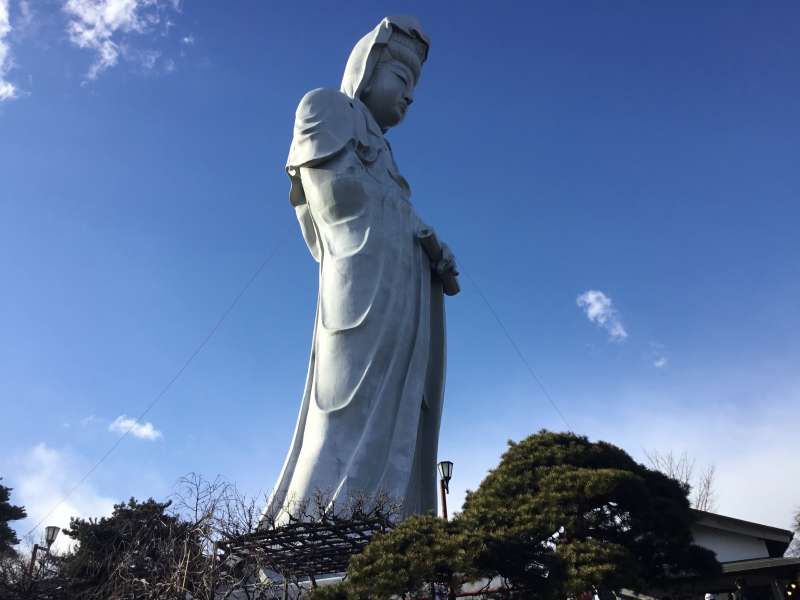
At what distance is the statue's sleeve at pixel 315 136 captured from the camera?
12101mm

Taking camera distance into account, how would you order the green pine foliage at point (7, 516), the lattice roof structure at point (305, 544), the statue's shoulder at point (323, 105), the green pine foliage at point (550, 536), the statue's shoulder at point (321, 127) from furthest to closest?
the green pine foliage at point (7, 516) < the statue's shoulder at point (323, 105) < the statue's shoulder at point (321, 127) < the lattice roof structure at point (305, 544) < the green pine foliage at point (550, 536)

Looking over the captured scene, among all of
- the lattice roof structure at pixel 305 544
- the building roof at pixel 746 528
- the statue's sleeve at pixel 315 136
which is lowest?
the lattice roof structure at pixel 305 544

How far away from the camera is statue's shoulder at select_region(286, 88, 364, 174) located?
1209 cm

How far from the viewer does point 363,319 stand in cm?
1109

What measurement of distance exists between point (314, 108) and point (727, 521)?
10.4 meters

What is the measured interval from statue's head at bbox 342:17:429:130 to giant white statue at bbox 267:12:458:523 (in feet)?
0.55

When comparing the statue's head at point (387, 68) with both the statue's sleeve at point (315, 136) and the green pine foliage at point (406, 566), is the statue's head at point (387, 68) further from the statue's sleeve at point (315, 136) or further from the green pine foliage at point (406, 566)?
the green pine foliage at point (406, 566)

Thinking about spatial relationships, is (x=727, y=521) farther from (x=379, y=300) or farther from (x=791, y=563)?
(x=379, y=300)

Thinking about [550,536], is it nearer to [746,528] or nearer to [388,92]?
[746,528]

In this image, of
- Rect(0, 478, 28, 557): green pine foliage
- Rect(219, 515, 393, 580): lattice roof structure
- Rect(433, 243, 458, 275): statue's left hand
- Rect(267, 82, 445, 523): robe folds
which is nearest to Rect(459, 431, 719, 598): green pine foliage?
Rect(219, 515, 393, 580): lattice roof structure

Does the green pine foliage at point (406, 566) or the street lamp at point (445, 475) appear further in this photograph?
the street lamp at point (445, 475)

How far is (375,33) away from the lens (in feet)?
46.9

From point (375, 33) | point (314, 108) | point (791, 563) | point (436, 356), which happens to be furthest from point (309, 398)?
point (791, 563)

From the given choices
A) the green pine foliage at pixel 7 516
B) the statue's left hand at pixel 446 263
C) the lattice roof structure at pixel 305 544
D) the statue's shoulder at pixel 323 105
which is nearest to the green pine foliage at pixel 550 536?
the lattice roof structure at pixel 305 544
